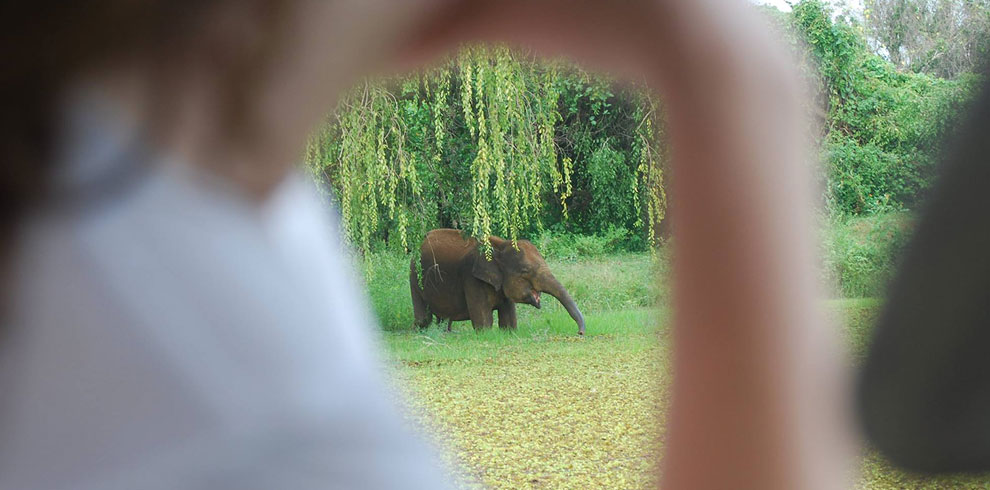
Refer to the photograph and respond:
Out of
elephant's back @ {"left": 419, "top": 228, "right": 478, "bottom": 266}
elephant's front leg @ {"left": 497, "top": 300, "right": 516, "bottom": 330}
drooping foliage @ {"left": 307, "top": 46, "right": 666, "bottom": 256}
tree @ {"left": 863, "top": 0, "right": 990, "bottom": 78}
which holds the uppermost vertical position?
tree @ {"left": 863, "top": 0, "right": 990, "bottom": 78}

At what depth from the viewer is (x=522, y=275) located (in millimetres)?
3990

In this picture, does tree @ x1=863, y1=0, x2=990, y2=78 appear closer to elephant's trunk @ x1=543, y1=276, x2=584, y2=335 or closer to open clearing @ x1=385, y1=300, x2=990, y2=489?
open clearing @ x1=385, y1=300, x2=990, y2=489

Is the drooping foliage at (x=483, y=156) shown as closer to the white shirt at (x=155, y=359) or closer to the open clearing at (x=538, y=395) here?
the open clearing at (x=538, y=395)

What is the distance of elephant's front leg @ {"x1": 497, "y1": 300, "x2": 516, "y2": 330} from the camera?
4.51 m

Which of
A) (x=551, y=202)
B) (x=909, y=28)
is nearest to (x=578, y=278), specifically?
(x=551, y=202)

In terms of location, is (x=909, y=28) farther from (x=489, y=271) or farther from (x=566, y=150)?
(x=489, y=271)

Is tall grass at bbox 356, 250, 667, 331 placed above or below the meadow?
above

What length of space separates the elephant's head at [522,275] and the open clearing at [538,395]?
0.28 metres

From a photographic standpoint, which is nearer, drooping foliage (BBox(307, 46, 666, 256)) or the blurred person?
the blurred person

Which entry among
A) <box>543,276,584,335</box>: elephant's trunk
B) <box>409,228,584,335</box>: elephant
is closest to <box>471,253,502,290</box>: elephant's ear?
<box>409,228,584,335</box>: elephant

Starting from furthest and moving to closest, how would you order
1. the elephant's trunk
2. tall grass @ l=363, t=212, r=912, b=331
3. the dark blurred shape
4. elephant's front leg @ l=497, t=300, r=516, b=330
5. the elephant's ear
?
tall grass @ l=363, t=212, r=912, b=331 < elephant's front leg @ l=497, t=300, r=516, b=330 < the elephant's ear < the elephant's trunk < the dark blurred shape

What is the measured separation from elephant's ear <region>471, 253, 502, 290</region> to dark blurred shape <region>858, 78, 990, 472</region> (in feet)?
13.1

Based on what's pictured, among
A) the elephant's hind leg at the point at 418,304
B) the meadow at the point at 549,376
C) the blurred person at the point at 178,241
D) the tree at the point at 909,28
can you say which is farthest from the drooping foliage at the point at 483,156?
the tree at the point at 909,28

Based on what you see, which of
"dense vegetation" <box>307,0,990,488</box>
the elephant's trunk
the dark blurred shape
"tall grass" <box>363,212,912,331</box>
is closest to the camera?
the dark blurred shape
